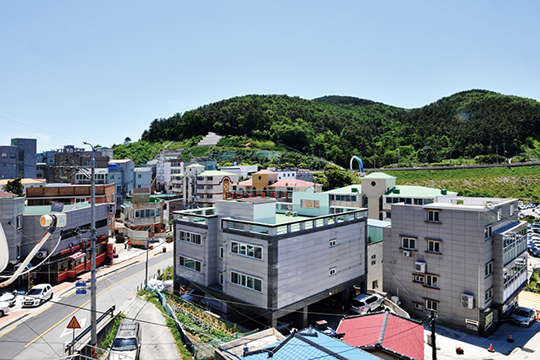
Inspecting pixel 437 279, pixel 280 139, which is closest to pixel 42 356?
pixel 437 279

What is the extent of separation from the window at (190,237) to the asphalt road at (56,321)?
707 cm

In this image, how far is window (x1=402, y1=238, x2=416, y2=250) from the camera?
A: 26.5 metres

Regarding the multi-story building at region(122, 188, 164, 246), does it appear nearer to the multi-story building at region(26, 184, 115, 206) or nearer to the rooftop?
the multi-story building at region(26, 184, 115, 206)

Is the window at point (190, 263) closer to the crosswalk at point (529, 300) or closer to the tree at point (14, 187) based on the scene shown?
the crosswalk at point (529, 300)

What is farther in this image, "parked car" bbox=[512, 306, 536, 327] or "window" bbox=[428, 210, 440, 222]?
"parked car" bbox=[512, 306, 536, 327]

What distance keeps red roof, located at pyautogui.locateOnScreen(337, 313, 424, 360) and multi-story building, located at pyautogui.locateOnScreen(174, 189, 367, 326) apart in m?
3.27

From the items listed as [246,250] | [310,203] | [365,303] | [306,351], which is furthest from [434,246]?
[306,351]

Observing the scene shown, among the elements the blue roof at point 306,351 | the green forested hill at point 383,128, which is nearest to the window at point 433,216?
the blue roof at point 306,351

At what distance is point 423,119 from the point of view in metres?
149

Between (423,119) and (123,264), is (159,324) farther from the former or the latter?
(423,119)

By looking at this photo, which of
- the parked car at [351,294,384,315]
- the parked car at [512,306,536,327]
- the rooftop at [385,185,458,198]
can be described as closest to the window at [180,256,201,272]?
the parked car at [351,294,384,315]

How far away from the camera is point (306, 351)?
13445 mm

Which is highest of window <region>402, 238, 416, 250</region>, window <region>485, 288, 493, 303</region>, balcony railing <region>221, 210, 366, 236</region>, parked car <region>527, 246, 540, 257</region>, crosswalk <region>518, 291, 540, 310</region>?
balcony railing <region>221, 210, 366, 236</region>

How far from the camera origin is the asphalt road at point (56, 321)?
61.3ft
